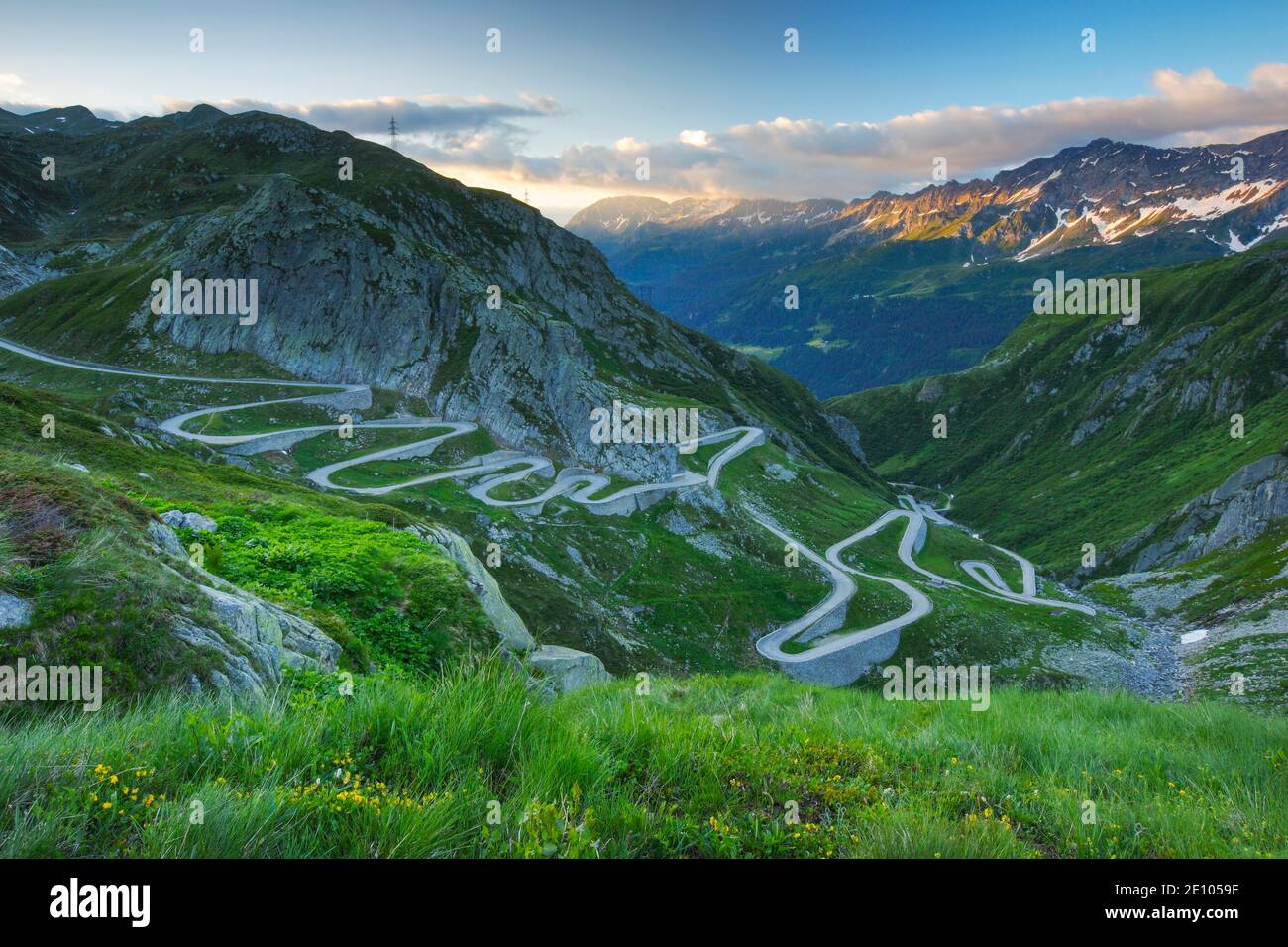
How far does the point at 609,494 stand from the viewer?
9706 cm

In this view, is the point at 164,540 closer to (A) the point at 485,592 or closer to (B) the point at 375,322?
(A) the point at 485,592

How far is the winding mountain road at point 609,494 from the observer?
7262 cm

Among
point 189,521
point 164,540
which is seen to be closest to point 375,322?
point 189,521

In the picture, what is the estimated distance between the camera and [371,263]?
115500 mm

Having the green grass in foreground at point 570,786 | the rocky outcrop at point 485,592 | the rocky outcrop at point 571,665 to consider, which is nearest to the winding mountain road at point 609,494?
the rocky outcrop at point 485,592

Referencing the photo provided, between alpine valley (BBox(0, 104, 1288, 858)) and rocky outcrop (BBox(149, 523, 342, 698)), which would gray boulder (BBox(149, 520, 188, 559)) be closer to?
rocky outcrop (BBox(149, 523, 342, 698))

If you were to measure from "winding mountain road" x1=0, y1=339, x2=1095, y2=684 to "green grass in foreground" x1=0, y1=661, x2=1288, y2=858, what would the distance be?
66.1 metres

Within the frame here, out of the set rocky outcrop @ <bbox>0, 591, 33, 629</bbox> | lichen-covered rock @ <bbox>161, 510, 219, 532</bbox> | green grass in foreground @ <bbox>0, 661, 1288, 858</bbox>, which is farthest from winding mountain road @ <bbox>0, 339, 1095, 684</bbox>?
green grass in foreground @ <bbox>0, 661, 1288, 858</bbox>

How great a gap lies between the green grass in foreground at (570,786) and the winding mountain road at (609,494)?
2601 inches

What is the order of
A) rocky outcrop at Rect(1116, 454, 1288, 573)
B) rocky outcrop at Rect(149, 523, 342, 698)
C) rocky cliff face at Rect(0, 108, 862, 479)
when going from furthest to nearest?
rocky outcrop at Rect(1116, 454, 1288, 573) < rocky cliff face at Rect(0, 108, 862, 479) < rocky outcrop at Rect(149, 523, 342, 698)

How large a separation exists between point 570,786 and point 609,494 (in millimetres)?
92289

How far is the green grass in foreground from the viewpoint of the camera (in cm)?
385

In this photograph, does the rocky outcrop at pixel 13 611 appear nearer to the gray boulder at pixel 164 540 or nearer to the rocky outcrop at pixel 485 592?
the gray boulder at pixel 164 540

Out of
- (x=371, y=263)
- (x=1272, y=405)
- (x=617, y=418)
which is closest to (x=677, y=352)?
(x=617, y=418)
